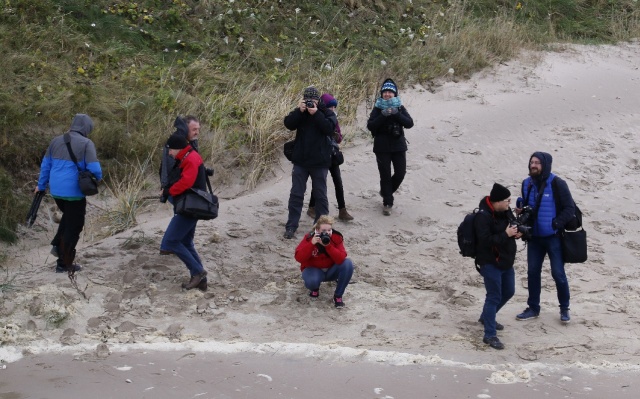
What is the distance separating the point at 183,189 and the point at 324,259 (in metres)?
1.31

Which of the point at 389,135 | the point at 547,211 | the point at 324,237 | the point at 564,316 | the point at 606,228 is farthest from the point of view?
the point at 606,228

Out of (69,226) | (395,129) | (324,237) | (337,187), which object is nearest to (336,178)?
(337,187)

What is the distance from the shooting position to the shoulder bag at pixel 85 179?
7.87 m

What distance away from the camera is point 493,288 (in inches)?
288

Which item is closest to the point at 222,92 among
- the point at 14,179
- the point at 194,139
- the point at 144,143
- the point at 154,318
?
the point at 144,143

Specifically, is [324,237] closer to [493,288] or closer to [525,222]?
[493,288]

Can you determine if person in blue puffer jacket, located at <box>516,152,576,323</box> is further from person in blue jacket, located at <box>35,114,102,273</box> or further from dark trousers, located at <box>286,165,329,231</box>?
person in blue jacket, located at <box>35,114,102,273</box>

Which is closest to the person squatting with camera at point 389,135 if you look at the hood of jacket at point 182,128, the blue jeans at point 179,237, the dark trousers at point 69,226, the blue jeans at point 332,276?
the blue jeans at point 332,276

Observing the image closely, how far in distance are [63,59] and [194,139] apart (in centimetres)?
445

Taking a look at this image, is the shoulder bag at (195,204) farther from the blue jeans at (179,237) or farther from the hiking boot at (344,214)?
the hiking boot at (344,214)

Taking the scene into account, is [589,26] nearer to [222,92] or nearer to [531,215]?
[222,92]

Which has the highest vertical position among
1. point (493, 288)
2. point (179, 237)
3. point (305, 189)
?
point (305, 189)

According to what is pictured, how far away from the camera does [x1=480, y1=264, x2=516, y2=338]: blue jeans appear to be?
7.29m

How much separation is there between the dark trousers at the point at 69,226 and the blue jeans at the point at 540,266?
379cm
